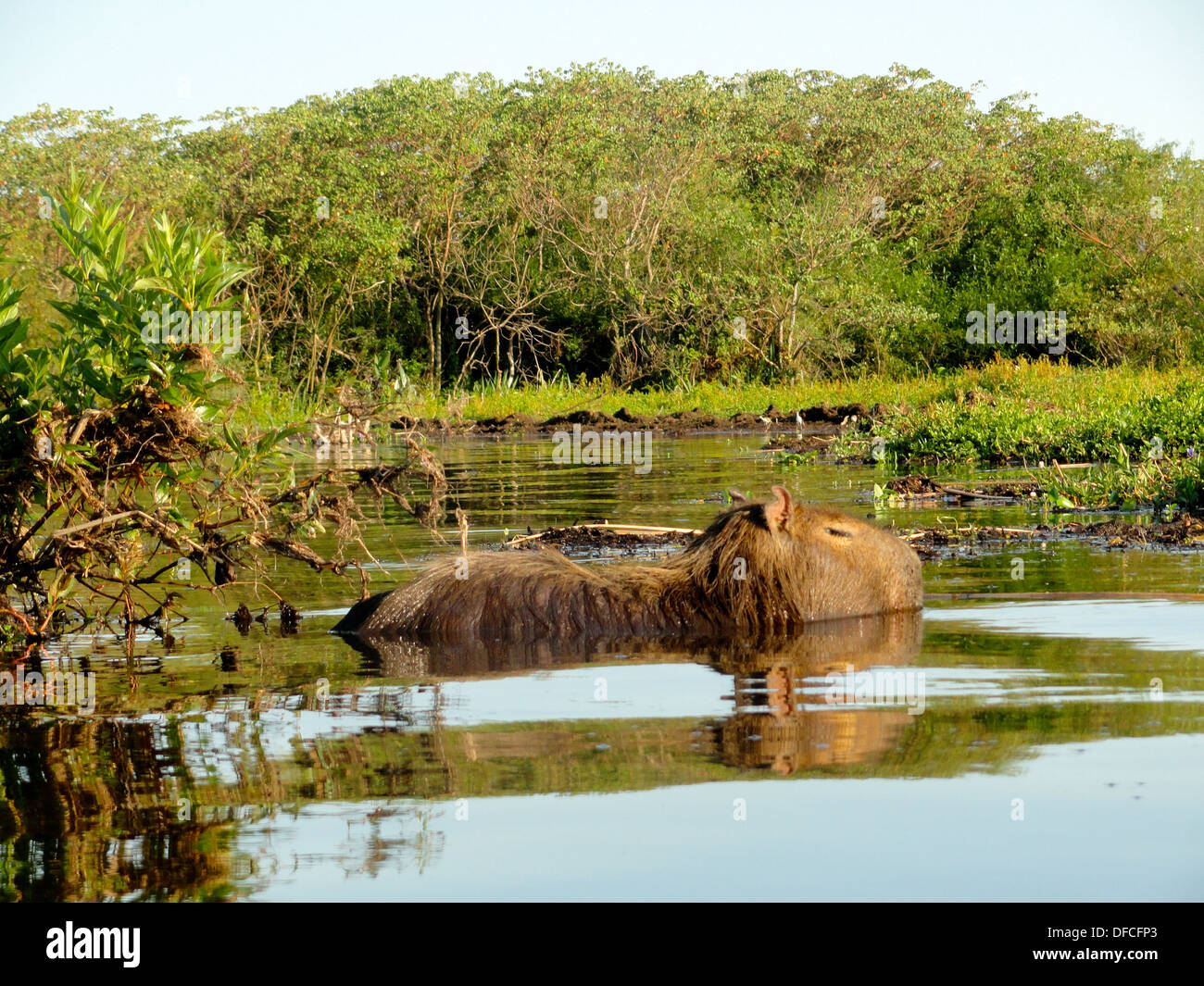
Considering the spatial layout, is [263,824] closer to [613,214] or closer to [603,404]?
[603,404]

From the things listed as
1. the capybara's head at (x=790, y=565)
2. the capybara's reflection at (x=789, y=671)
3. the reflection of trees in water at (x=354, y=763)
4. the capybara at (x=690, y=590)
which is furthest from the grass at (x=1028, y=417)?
the reflection of trees in water at (x=354, y=763)

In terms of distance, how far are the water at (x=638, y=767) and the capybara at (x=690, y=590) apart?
0.25 meters

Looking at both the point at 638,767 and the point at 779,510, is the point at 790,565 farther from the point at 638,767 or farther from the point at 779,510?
the point at 638,767

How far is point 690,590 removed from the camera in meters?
6.99

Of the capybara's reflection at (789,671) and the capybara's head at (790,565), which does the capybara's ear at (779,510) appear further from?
the capybara's reflection at (789,671)

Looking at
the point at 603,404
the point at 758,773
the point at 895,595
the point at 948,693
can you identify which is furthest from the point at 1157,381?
the point at 758,773

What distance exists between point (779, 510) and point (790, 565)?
0.98ft

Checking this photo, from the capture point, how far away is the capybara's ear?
6.84 meters

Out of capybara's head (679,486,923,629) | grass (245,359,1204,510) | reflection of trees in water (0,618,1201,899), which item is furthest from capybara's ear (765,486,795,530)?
grass (245,359,1204,510)

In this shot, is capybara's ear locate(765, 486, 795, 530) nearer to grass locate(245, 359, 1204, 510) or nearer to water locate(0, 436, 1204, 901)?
water locate(0, 436, 1204, 901)

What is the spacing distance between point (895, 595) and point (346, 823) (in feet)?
13.2

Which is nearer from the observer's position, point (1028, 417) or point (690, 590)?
point (690, 590)

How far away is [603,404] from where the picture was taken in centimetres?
3241

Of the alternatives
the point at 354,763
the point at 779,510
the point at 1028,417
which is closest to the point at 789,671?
the point at 779,510
